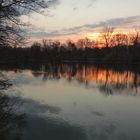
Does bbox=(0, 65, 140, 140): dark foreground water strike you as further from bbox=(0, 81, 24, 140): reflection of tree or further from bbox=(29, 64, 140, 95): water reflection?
bbox=(29, 64, 140, 95): water reflection

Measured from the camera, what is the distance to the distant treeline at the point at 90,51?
9900 centimetres

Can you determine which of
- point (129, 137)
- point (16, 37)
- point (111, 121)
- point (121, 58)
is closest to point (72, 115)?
point (111, 121)

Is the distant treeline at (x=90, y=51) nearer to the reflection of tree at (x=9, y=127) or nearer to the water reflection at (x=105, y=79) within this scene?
the water reflection at (x=105, y=79)

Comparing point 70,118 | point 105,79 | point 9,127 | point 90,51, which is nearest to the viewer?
point 9,127

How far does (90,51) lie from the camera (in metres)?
132

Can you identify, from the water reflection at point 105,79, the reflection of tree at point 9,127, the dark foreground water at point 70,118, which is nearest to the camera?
the reflection of tree at point 9,127

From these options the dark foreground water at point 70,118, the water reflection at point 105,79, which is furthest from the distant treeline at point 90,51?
the dark foreground water at point 70,118

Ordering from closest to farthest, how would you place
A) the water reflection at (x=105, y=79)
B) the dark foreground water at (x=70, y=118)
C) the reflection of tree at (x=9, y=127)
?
the reflection of tree at (x=9, y=127) → the dark foreground water at (x=70, y=118) → the water reflection at (x=105, y=79)

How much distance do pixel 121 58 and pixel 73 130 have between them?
86618 millimetres

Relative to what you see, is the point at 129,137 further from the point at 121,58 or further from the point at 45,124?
the point at 121,58

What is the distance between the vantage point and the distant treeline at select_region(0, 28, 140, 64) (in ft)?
325

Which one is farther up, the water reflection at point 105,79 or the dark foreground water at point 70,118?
the dark foreground water at point 70,118

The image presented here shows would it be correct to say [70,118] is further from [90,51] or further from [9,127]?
[90,51]

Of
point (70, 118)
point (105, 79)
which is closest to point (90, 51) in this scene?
point (105, 79)
